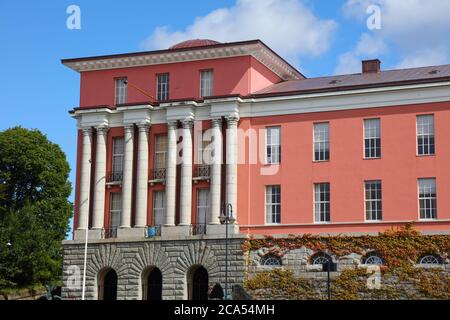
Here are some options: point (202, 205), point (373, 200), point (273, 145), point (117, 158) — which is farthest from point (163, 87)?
point (373, 200)

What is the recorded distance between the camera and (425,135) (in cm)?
4425

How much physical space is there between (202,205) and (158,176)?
141 inches

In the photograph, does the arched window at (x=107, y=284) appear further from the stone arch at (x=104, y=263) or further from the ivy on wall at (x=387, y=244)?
the ivy on wall at (x=387, y=244)

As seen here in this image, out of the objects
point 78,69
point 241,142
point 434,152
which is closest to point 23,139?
point 78,69

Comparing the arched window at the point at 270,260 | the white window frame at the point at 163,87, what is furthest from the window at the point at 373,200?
the white window frame at the point at 163,87

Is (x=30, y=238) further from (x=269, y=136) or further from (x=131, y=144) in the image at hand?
(x=269, y=136)

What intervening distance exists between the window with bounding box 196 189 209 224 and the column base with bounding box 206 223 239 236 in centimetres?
120

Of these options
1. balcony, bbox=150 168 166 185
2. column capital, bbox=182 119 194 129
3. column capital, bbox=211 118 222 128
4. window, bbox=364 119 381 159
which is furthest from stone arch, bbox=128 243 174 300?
window, bbox=364 119 381 159

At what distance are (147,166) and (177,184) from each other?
2418 mm

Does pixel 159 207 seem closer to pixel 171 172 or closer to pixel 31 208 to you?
pixel 171 172

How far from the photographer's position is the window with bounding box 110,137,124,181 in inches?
2003

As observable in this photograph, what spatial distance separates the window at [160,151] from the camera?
5000 centimetres

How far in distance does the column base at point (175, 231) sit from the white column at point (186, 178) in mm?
304
